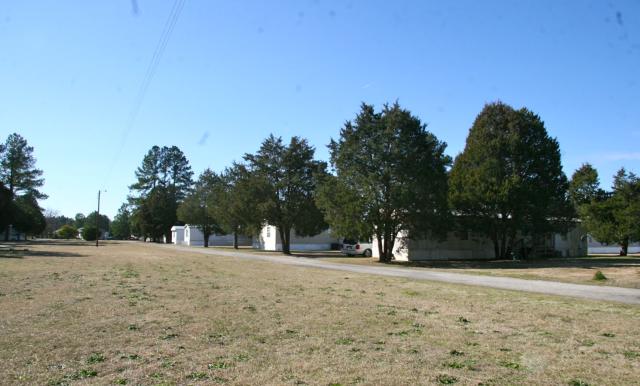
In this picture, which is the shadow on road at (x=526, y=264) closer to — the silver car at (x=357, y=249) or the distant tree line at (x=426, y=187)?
the distant tree line at (x=426, y=187)

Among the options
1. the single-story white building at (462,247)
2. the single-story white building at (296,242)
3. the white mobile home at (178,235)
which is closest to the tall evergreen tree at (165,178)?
the white mobile home at (178,235)

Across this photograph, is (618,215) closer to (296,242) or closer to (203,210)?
(296,242)

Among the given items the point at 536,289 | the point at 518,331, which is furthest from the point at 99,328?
the point at 536,289

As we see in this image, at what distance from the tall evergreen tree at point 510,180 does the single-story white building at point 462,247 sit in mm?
2037

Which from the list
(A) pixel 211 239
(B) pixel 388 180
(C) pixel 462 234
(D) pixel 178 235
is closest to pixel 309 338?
(B) pixel 388 180

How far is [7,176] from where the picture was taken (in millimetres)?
82188

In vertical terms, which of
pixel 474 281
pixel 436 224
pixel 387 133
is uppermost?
pixel 387 133

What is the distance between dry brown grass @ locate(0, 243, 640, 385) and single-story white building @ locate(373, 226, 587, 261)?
76.1ft

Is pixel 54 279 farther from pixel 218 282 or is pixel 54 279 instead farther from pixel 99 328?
pixel 99 328

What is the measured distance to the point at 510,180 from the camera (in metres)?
36.6

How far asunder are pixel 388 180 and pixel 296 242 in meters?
30.2

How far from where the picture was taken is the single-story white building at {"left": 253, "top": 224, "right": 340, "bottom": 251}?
60.5 metres

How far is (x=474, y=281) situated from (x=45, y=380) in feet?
55.3

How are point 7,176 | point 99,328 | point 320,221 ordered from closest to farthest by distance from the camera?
point 99,328 → point 320,221 → point 7,176
